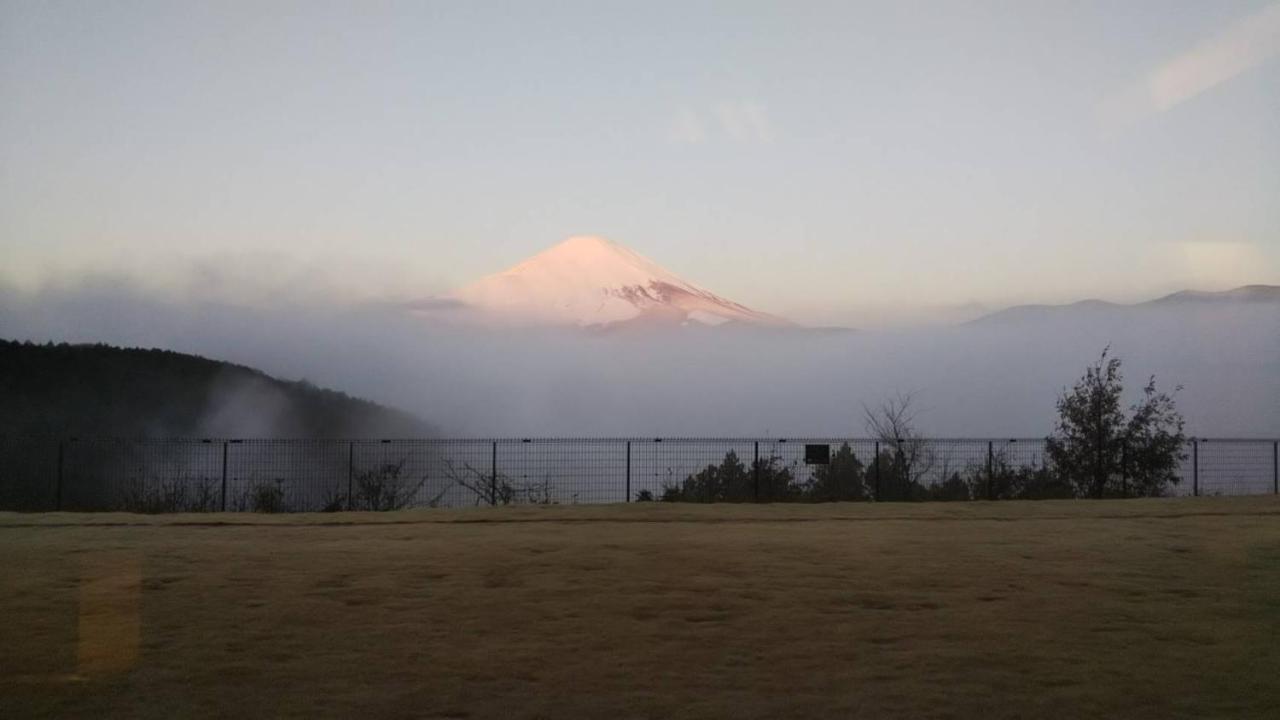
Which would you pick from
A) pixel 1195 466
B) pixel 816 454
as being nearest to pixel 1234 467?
pixel 1195 466

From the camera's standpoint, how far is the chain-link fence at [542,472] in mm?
26125

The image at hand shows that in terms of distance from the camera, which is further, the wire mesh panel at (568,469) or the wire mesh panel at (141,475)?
the wire mesh panel at (141,475)

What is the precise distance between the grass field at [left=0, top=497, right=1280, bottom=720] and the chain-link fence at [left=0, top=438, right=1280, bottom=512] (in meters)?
9.67

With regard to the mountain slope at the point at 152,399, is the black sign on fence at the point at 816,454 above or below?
below

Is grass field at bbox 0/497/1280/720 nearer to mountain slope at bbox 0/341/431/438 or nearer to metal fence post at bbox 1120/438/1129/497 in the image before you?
metal fence post at bbox 1120/438/1129/497

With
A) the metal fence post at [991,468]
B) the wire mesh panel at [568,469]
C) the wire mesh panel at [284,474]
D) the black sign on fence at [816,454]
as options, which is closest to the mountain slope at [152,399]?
the wire mesh panel at [284,474]

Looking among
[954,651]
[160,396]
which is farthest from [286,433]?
[954,651]

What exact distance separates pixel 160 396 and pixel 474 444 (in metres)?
42.5

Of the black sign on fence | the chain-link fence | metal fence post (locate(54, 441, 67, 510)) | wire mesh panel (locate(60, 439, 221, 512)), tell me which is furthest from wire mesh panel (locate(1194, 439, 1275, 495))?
metal fence post (locate(54, 441, 67, 510))

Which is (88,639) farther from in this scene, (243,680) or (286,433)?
(286,433)

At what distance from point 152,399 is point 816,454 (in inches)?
1861

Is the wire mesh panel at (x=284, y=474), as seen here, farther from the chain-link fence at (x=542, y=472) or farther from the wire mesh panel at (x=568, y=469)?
the wire mesh panel at (x=568, y=469)

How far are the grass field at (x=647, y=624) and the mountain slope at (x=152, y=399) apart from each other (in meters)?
36.6

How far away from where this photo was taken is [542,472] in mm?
26078
